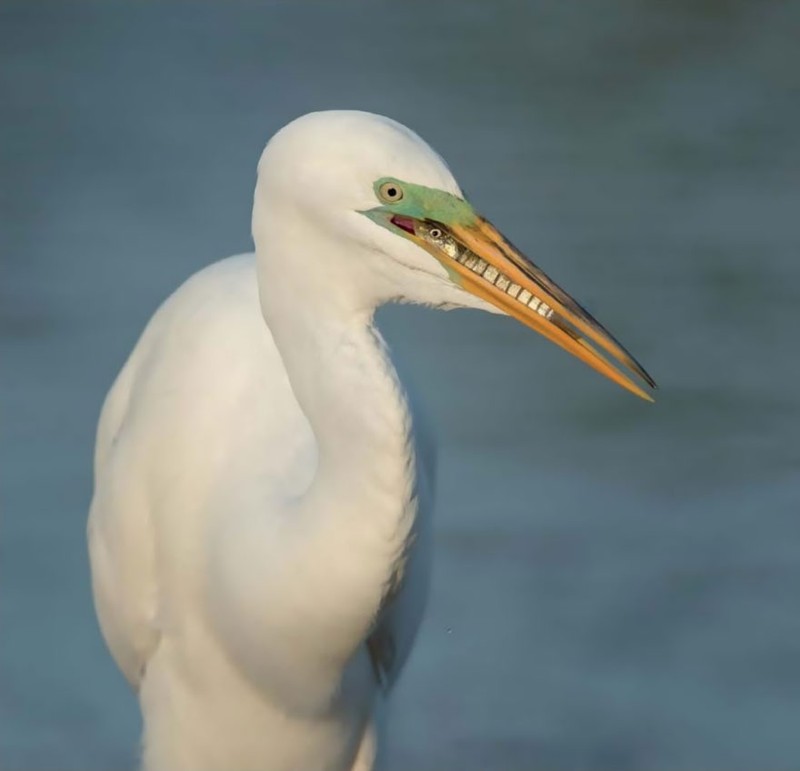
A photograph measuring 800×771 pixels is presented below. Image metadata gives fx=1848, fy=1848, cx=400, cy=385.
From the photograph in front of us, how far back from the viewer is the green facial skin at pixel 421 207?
1.93 m

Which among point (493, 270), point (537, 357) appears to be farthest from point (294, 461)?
point (537, 357)

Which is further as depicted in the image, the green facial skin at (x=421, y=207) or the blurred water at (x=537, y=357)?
the blurred water at (x=537, y=357)

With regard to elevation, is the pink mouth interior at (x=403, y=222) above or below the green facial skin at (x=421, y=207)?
below

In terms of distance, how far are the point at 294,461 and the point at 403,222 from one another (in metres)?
0.55

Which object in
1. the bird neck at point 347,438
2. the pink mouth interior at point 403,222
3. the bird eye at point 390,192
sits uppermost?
the bird eye at point 390,192

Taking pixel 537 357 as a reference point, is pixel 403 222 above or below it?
below

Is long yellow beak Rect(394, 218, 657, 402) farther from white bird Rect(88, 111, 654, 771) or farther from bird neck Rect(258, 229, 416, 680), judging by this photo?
bird neck Rect(258, 229, 416, 680)

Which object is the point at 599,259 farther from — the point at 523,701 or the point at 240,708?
the point at 240,708

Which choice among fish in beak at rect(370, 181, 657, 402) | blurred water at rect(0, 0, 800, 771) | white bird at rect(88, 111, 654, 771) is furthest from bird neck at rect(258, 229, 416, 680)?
blurred water at rect(0, 0, 800, 771)

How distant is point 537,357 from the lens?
4.61m

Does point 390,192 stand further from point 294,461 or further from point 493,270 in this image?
point 294,461

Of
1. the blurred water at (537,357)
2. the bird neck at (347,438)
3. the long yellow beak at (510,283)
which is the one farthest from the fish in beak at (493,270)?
the blurred water at (537,357)

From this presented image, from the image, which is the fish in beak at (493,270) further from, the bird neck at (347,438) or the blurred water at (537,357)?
the blurred water at (537,357)

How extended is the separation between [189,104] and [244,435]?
3.70 metres
